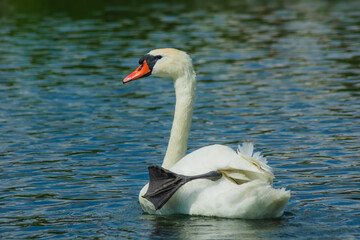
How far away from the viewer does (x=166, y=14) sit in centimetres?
3500

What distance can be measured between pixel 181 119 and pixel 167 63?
2.25 feet

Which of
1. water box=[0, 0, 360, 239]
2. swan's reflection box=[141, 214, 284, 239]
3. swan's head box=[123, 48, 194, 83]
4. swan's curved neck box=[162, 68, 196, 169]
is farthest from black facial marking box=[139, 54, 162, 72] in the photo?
swan's reflection box=[141, 214, 284, 239]

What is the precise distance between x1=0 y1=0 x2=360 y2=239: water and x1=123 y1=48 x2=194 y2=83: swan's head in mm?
1594

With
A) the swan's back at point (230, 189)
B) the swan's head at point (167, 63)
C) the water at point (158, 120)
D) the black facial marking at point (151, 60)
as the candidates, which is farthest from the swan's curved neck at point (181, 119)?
the swan's back at point (230, 189)

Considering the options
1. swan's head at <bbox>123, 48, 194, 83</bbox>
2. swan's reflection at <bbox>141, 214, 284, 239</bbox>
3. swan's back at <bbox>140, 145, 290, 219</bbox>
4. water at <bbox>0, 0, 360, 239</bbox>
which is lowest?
water at <bbox>0, 0, 360, 239</bbox>

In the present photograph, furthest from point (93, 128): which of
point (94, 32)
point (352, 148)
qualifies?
point (94, 32)

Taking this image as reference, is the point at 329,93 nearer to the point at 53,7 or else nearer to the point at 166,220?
the point at 166,220

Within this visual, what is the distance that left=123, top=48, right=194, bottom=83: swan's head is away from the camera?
9047mm

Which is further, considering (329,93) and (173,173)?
(329,93)

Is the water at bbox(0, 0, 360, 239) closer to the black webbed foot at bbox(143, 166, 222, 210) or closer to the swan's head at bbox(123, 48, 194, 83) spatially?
the black webbed foot at bbox(143, 166, 222, 210)

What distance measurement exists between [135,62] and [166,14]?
45.9ft

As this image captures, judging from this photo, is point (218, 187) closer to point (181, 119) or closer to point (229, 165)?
point (229, 165)

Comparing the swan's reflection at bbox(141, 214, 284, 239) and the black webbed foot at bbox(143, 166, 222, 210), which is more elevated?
the black webbed foot at bbox(143, 166, 222, 210)

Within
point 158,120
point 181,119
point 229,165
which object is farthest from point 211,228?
point 158,120
